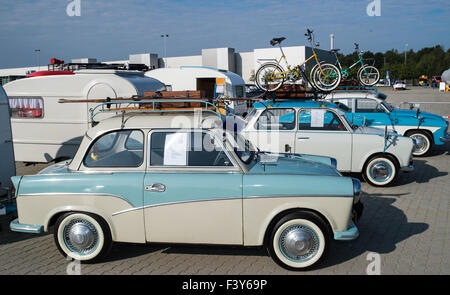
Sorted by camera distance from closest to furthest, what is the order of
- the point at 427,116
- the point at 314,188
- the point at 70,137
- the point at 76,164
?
the point at 314,188 → the point at 76,164 → the point at 70,137 → the point at 427,116

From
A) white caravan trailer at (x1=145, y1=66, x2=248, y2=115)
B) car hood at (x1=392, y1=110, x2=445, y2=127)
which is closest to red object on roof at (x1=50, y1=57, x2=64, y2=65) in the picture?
white caravan trailer at (x1=145, y1=66, x2=248, y2=115)

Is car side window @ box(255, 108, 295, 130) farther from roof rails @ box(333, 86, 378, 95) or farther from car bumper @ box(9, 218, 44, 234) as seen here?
car bumper @ box(9, 218, 44, 234)

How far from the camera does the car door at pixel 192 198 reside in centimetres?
445

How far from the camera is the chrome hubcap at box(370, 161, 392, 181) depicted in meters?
8.09

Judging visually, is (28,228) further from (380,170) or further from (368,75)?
(368,75)

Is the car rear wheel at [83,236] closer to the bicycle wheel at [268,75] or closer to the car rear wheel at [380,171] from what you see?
the car rear wheel at [380,171]

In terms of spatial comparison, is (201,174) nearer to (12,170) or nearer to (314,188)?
(314,188)

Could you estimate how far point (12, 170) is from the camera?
6539mm

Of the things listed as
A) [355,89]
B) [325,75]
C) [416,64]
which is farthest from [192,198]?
[416,64]

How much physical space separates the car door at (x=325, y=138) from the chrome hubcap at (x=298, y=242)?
146 inches

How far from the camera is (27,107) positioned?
31.0 ft

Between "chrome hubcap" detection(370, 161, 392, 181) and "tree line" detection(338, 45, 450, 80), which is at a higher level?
"tree line" detection(338, 45, 450, 80)
